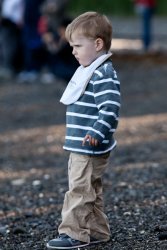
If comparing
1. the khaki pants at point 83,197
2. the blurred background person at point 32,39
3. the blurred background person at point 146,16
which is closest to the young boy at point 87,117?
the khaki pants at point 83,197

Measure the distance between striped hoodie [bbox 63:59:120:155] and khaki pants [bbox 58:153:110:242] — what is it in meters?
0.08

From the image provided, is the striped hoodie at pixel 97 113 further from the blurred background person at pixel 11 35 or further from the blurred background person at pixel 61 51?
the blurred background person at pixel 11 35

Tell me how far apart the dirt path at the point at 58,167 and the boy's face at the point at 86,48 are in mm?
1269

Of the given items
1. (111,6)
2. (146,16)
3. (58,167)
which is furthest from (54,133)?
(111,6)

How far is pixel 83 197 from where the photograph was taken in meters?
6.09

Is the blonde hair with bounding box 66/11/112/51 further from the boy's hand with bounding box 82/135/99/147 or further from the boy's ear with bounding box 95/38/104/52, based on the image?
the boy's hand with bounding box 82/135/99/147

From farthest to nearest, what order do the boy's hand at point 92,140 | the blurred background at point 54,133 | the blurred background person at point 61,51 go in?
the blurred background person at point 61,51 < the blurred background at point 54,133 < the boy's hand at point 92,140

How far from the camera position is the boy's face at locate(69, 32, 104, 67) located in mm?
6008

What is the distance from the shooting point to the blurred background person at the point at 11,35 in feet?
58.5

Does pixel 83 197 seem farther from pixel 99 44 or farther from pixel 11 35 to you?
pixel 11 35

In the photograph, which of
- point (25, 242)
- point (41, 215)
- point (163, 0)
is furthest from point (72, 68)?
point (163, 0)

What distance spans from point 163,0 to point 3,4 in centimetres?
1637

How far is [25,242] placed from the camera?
667cm

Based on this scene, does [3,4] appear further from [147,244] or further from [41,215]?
[147,244]
